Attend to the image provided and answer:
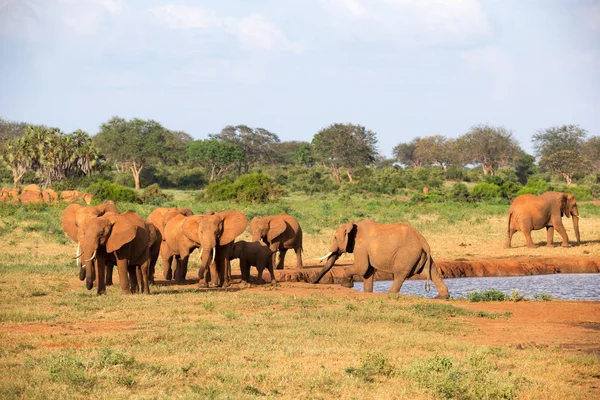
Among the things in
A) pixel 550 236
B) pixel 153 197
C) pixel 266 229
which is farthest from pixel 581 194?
pixel 266 229

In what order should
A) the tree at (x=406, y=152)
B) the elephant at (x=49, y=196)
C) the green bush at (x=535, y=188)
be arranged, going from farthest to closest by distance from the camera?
the tree at (x=406, y=152), the green bush at (x=535, y=188), the elephant at (x=49, y=196)

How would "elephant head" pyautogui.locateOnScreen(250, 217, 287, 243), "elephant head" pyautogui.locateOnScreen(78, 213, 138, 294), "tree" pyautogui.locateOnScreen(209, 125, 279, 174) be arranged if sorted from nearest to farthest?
1. "elephant head" pyautogui.locateOnScreen(78, 213, 138, 294)
2. "elephant head" pyautogui.locateOnScreen(250, 217, 287, 243)
3. "tree" pyautogui.locateOnScreen(209, 125, 279, 174)

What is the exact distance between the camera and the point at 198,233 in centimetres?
1980

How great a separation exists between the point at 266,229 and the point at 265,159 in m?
73.1

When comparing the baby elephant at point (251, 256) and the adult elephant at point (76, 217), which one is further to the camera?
the baby elephant at point (251, 256)

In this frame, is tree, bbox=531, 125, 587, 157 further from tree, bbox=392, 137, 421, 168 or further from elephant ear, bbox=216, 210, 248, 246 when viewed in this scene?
elephant ear, bbox=216, 210, 248, 246

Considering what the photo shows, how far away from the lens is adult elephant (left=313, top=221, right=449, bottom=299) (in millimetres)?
18219

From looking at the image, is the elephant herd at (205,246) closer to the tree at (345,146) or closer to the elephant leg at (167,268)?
the elephant leg at (167,268)

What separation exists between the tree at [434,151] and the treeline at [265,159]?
0.56 feet

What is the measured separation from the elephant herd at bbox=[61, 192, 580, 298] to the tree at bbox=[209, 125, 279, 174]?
7216 centimetres

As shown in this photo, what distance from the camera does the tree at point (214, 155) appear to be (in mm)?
83125

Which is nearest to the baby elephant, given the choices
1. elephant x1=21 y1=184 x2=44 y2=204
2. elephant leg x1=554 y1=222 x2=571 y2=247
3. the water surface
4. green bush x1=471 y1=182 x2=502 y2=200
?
the water surface

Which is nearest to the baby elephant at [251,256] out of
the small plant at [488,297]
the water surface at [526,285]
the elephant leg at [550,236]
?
the water surface at [526,285]

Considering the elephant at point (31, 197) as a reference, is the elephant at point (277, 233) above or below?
below
